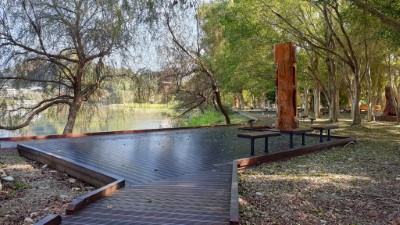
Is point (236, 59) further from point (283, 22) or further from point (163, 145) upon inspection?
point (163, 145)

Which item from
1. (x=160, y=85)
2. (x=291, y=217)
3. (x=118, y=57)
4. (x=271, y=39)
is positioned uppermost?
(x=271, y=39)

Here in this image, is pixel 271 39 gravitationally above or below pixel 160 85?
above

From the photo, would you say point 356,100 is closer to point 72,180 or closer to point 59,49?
point 59,49

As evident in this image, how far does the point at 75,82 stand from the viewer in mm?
14898

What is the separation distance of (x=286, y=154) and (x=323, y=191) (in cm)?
313

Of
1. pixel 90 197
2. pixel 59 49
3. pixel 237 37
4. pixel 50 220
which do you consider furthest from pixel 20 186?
pixel 237 37

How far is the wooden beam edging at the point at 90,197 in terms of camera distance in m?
3.98

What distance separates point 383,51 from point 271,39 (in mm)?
6707

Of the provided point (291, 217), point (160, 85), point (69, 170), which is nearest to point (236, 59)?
point (160, 85)

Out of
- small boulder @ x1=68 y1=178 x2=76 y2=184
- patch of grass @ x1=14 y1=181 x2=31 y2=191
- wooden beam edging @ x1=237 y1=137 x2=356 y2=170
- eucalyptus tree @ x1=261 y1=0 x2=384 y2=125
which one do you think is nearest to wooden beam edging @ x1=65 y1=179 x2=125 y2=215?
small boulder @ x1=68 y1=178 x2=76 y2=184

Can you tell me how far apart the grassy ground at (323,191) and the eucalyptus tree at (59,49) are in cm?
741

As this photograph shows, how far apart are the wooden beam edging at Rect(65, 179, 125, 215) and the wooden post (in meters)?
6.62

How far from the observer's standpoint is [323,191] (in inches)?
203

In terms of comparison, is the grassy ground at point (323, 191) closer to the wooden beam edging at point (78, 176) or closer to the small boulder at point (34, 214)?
the wooden beam edging at point (78, 176)
